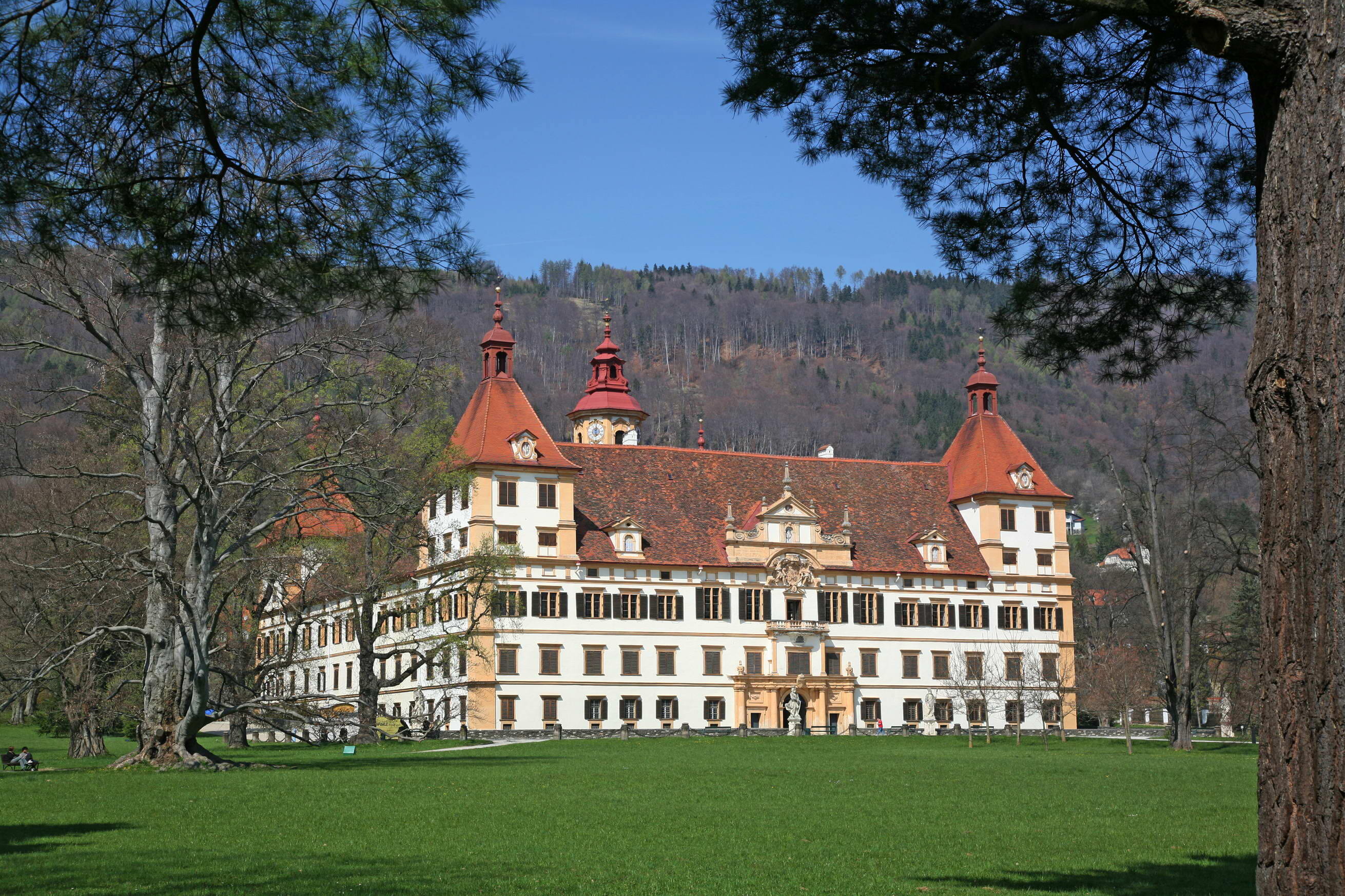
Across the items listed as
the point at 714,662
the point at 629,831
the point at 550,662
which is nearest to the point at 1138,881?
the point at 629,831

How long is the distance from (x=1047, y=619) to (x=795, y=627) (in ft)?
49.0

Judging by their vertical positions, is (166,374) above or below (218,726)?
above

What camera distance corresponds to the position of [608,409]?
90188 mm

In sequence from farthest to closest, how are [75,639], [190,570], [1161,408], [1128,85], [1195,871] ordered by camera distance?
[1161,408], [75,639], [190,570], [1195,871], [1128,85]

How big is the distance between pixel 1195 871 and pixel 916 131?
319 inches

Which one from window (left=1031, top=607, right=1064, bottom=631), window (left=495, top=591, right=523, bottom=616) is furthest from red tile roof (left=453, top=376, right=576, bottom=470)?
window (left=1031, top=607, right=1064, bottom=631)

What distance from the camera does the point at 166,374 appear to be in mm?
32531

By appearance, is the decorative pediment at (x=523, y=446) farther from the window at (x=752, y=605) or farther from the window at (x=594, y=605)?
the window at (x=752, y=605)

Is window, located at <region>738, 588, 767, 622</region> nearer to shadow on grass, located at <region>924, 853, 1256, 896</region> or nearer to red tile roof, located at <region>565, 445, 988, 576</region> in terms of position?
red tile roof, located at <region>565, 445, 988, 576</region>

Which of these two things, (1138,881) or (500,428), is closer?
(1138,881)

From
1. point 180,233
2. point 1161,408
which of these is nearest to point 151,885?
point 180,233

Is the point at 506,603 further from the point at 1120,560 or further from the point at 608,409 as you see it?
the point at 1120,560

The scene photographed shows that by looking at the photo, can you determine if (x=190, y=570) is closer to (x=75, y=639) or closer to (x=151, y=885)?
(x=75, y=639)

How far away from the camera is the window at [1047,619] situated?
77812 mm
